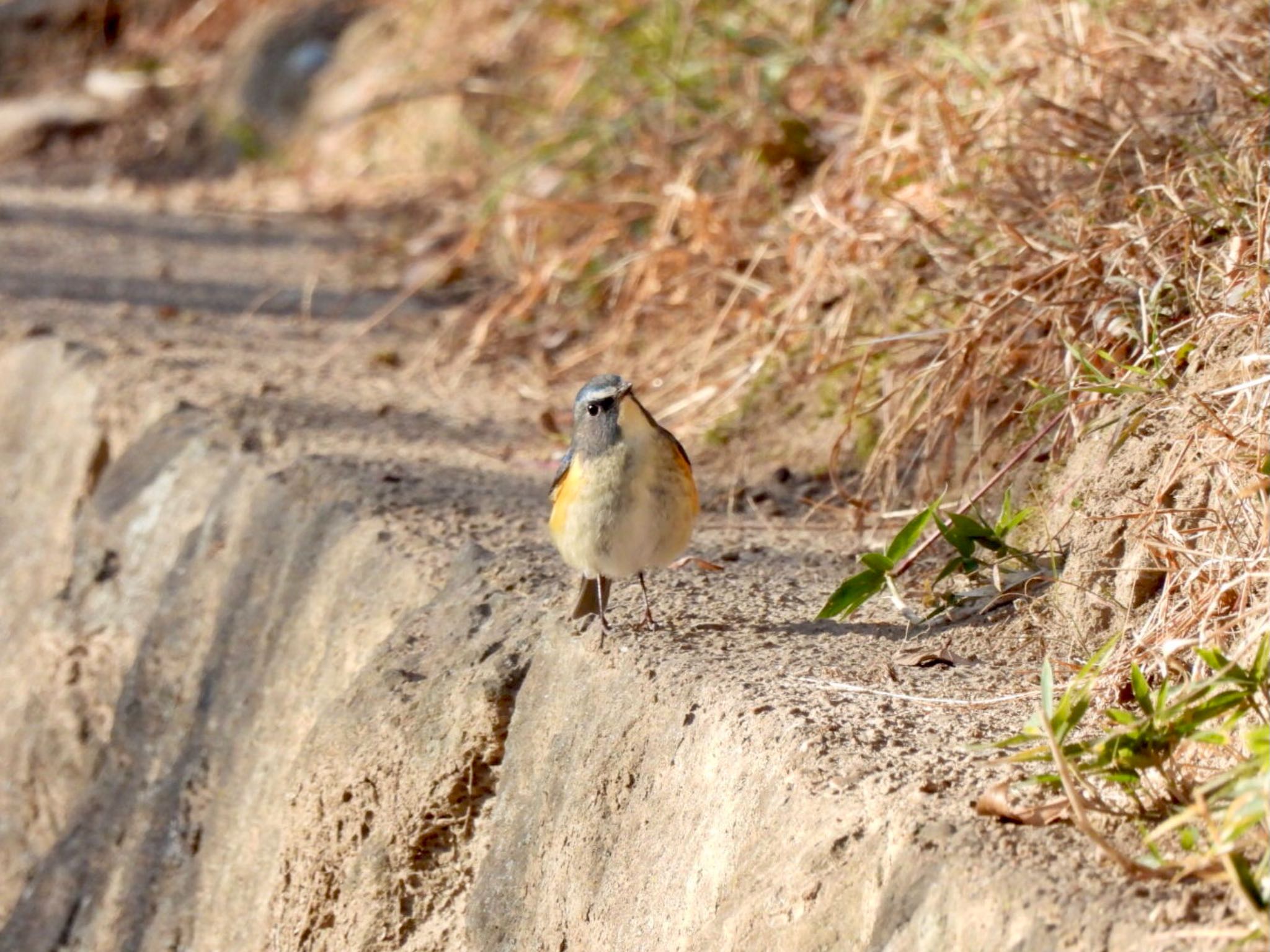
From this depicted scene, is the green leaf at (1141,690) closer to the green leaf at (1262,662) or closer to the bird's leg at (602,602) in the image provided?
the green leaf at (1262,662)

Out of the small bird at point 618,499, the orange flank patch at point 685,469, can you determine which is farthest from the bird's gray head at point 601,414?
the orange flank patch at point 685,469

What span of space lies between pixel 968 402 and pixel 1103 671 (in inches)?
54.7

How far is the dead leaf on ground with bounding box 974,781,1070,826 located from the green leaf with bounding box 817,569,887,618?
102cm

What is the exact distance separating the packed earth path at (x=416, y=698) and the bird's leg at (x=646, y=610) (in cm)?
4

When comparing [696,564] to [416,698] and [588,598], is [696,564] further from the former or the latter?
[416,698]

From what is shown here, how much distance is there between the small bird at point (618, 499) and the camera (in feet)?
11.7

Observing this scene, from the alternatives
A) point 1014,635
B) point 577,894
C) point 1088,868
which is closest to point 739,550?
point 1014,635

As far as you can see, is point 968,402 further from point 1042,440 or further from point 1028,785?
point 1028,785

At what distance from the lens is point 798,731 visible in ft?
9.61

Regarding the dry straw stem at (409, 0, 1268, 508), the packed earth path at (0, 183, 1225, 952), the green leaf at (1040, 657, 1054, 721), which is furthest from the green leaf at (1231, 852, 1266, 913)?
the dry straw stem at (409, 0, 1268, 508)

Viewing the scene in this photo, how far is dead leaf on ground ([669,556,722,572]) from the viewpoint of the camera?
13.6 ft

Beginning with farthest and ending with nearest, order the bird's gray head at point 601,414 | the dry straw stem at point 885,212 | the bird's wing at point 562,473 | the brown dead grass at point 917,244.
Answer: the dry straw stem at point 885,212, the bird's wing at point 562,473, the bird's gray head at point 601,414, the brown dead grass at point 917,244

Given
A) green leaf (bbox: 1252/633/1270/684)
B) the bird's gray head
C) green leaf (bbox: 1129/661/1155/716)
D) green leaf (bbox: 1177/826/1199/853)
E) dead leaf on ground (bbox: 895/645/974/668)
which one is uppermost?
the bird's gray head

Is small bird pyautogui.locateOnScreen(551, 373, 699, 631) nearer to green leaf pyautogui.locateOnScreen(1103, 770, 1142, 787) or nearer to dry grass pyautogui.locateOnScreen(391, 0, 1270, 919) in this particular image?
dry grass pyautogui.locateOnScreen(391, 0, 1270, 919)
